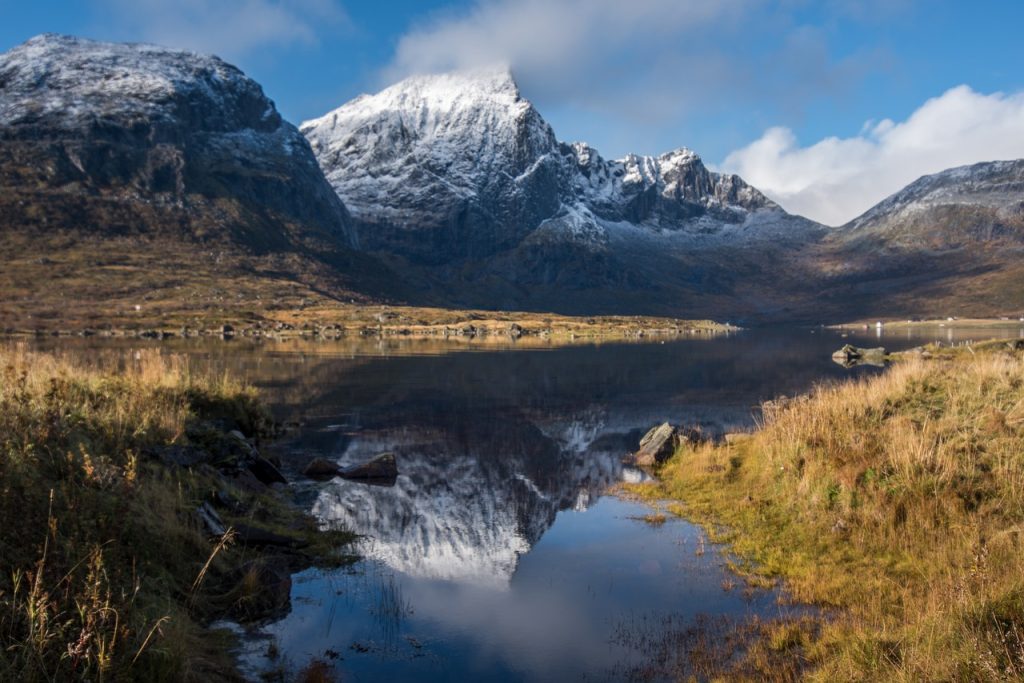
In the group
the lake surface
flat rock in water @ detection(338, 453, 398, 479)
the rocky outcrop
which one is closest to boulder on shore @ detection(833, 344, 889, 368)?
the lake surface

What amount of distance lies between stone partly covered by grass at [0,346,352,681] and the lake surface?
1164 mm

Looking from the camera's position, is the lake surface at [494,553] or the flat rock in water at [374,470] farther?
the flat rock in water at [374,470]

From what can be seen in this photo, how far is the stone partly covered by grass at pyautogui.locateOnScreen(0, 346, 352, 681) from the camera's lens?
7.50 metres

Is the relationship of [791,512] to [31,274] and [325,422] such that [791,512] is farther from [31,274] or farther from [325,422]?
[31,274]

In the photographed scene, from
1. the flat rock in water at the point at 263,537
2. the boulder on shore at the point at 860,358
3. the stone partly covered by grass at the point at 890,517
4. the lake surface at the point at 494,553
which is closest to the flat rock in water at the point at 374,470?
the lake surface at the point at 494,553

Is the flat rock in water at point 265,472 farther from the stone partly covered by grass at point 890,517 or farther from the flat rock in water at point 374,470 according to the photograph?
the stone partly covered by grass at point 890,517

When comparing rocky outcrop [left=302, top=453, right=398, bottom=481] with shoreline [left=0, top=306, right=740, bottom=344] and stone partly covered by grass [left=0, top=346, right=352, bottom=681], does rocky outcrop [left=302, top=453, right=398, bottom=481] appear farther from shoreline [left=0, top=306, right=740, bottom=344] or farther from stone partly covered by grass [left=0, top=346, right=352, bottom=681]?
shoreline [left=0, top=306, right=740, bottom=344]

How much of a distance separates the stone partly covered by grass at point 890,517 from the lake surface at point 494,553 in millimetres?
1459

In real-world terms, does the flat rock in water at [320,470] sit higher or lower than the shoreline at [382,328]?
lower

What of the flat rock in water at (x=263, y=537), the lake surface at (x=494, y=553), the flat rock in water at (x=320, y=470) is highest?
the flat rock in water at (x=263, y=537)

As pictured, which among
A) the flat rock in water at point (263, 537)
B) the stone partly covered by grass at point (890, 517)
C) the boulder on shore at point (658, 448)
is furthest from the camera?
the boulder on shore at point (658, 448)

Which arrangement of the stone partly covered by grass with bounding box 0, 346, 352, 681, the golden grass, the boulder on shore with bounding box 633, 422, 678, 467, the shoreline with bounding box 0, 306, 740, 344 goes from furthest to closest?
the shoreline with bounding box 0, 306, 740, 344 < the boulder on shore with bounding box 633, 422, 678, 467 < the stone partly covered by grass with bounding box 0, 346, 352, 681 < the golden grass

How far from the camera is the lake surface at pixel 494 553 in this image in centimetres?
1090

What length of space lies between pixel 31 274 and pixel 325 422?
148 m
